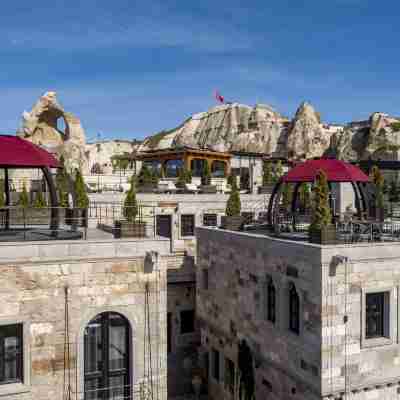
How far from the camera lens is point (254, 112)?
12912cm

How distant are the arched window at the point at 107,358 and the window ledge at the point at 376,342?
8310 mm

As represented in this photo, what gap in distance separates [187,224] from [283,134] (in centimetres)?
9097

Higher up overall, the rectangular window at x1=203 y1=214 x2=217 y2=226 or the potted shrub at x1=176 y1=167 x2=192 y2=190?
the potted shrub at x1=176 y1=167 x2=192 y2=190

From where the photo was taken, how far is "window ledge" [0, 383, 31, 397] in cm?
1273

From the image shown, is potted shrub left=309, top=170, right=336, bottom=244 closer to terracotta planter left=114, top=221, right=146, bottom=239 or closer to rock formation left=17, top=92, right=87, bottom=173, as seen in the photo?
terracotta planter left=114, top=221, right=146, bottom=239

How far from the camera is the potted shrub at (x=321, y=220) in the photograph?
603 inches

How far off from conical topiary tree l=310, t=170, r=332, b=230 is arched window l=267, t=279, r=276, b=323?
3590mm

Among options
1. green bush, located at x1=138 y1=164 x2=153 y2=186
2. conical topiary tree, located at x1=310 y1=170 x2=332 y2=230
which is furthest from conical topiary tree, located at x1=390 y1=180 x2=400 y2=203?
conical topiary tree, located at x1=310 y1=170 x2=332 y2=230

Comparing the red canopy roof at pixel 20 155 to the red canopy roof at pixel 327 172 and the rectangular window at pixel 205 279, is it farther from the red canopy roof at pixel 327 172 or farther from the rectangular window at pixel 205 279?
the rectangular window at pixel 205 279

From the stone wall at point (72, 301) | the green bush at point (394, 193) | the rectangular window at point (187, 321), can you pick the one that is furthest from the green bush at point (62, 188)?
the green bush at point (394, 193)

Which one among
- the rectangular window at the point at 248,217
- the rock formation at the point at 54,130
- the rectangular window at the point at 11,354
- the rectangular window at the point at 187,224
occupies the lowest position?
the rectangular window at the point at 11,354

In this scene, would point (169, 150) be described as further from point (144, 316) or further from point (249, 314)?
point (144, 316)

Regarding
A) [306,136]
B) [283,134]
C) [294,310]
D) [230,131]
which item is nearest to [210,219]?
[294,310]

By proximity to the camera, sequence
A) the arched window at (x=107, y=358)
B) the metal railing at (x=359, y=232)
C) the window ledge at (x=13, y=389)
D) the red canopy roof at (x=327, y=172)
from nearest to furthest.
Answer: the window ledge at (x=13, y=389)
the arched window at (x=107, y=358)
the metal railing at (x=359, y=232)
the red canopy roof at (x=327, y=172)
